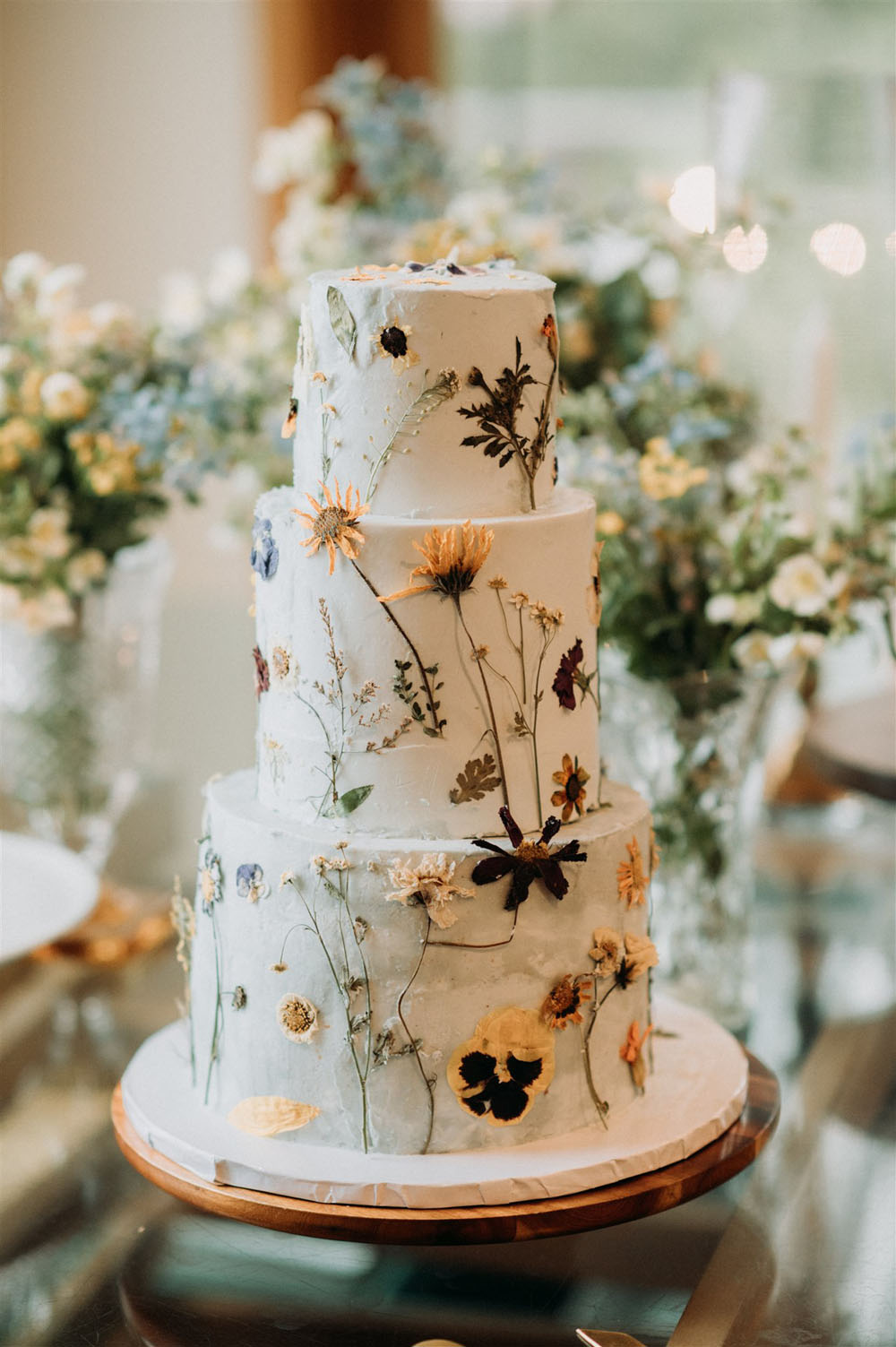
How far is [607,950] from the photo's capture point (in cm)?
129

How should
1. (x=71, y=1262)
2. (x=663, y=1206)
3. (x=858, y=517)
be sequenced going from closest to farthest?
(x=663, y=1206) < (x=71, y=1262) < (x=858, y=517)

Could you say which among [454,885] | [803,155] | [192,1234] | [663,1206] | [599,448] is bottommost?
[192,1234]

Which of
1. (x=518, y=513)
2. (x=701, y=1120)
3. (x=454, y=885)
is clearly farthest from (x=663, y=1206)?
(x=518, y=513)

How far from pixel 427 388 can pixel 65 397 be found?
770 mm

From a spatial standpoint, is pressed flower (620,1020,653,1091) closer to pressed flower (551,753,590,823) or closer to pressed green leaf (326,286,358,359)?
pressed flower (551,753,590,823)

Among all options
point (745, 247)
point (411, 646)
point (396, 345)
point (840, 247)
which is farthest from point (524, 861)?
point (840, 247)

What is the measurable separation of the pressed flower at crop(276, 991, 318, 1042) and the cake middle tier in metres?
0.14

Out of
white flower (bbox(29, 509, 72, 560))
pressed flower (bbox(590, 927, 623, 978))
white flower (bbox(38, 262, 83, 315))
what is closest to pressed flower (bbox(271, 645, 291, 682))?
pressed flower (bbox(590, 927, 623, 978))

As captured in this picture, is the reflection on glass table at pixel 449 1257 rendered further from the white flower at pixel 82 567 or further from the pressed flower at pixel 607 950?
the white flower at pixel 82 567

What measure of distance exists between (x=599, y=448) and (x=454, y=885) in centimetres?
68

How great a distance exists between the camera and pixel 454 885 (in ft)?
3.98

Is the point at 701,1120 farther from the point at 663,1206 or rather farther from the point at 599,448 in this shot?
the point at 599,448

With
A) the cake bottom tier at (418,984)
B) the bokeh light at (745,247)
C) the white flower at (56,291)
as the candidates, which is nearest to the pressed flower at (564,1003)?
the cake bottom tier at (418,984)

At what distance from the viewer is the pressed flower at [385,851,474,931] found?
1201 millimetres
